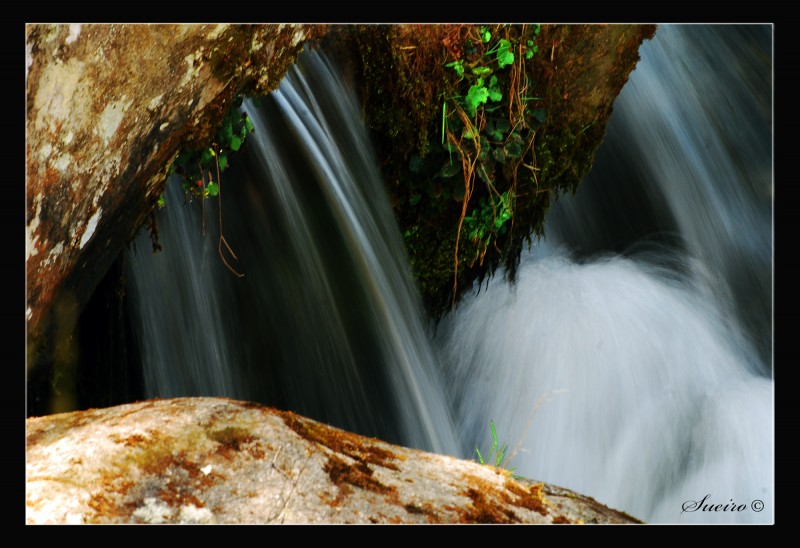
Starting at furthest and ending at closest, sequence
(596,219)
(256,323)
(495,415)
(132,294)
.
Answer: (596,219)
(495,415)
(256,323)
(132,294)

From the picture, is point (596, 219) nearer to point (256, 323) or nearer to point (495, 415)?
point (495, 415)

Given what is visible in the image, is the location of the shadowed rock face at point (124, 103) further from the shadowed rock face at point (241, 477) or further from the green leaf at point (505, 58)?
the shadowed rock face at point (241, 477)

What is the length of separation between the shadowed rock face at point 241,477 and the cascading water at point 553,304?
48.6 inches

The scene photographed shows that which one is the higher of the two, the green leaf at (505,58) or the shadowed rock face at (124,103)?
the green leaf at (505,58)

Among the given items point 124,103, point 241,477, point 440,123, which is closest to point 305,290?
point 440,123

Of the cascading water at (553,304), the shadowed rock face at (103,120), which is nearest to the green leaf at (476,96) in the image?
the cascading water at (553,304)

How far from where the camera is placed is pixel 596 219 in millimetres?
4660

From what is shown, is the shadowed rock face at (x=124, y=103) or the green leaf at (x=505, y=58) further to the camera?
the green leaf at (x=505, y=58)

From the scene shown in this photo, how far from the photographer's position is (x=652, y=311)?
4.33m

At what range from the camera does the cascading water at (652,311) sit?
399cm

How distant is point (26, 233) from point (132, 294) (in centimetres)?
99

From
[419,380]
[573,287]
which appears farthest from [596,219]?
[419,380]

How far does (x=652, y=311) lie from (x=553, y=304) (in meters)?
0.50

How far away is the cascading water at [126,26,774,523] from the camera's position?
151 inches
